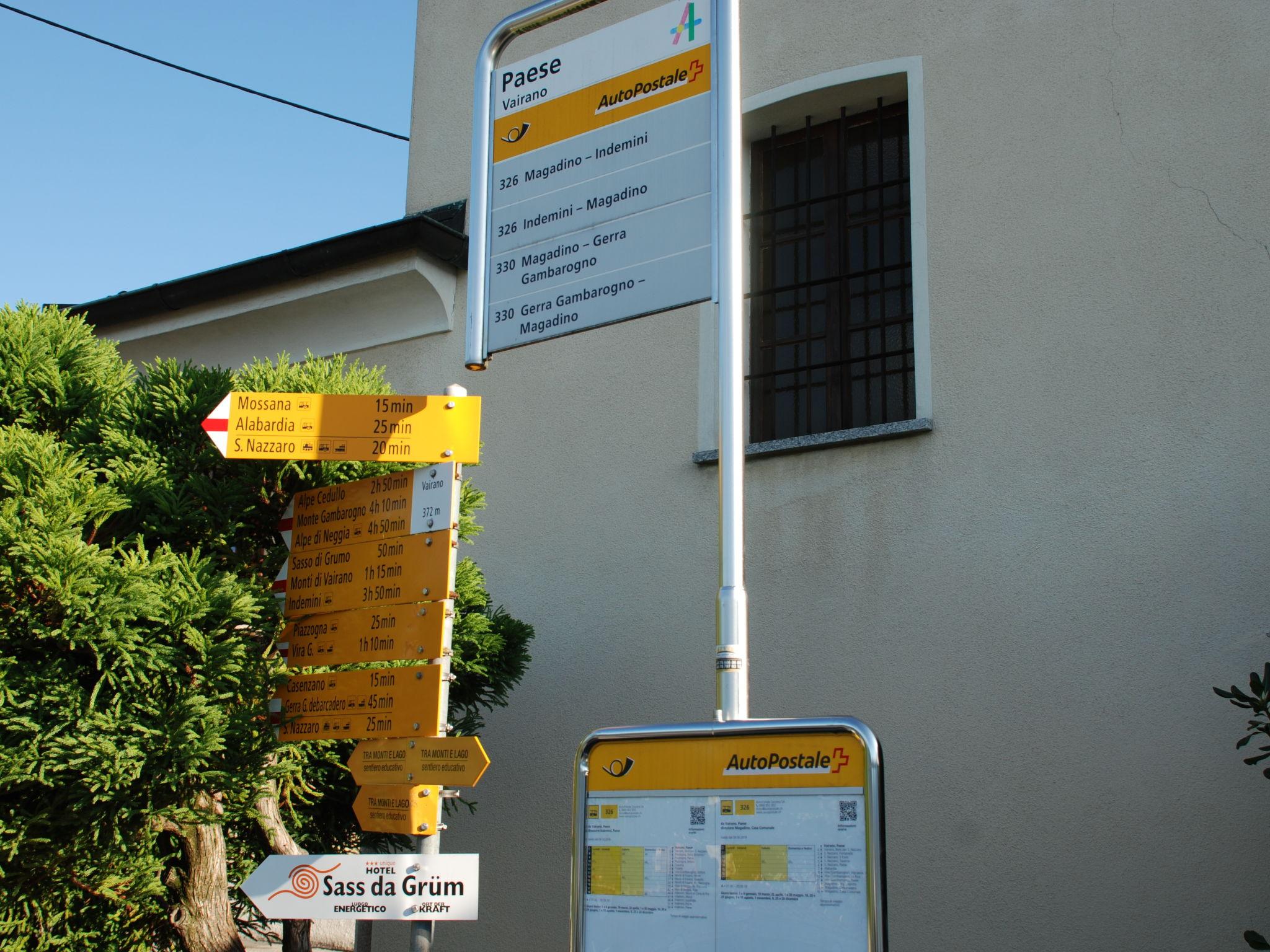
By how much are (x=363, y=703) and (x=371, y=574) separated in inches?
19.3

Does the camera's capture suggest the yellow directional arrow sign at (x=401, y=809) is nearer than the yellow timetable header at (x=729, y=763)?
No

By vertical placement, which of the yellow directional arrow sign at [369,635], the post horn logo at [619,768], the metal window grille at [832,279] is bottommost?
the post horn logo at [619,768]

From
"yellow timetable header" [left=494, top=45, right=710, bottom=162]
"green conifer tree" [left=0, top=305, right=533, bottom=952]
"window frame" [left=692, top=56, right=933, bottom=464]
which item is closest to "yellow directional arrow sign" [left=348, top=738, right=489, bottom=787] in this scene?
"green conifer tree" [left=0, top=305, right=533, bottom=952]

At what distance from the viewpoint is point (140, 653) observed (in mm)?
4398

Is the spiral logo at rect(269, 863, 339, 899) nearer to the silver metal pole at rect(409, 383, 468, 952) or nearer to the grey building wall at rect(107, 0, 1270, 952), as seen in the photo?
the silver metal pole at rect(409, 383, 468, 952)

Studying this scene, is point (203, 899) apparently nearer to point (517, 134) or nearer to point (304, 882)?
point (304, 882)

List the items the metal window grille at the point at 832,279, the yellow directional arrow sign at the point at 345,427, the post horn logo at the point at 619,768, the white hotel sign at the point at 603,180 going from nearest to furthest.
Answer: the post horn logo at the point at 619,768
the white hotel sign at the point at 603,180
the yellow directional arrow sign at the point at 345,427
the metal window grille at the point at 832,279

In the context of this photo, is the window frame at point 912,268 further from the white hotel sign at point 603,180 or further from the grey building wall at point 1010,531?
the white hotel sign at point 603,180

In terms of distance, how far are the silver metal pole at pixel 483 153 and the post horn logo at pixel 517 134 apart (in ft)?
0.23

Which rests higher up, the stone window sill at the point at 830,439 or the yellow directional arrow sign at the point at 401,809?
the stone window sill at the point at 830,439

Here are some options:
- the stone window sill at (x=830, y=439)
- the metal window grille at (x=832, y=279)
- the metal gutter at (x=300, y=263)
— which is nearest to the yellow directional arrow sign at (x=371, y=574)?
the stone window sill at (x=830, y=439)

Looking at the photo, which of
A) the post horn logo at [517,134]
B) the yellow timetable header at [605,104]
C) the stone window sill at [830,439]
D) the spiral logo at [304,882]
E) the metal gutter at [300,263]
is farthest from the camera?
the metal gutter at [300,263]

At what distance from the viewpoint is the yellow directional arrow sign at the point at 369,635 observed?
4512mm

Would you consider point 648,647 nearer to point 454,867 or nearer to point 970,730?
point 970,730
